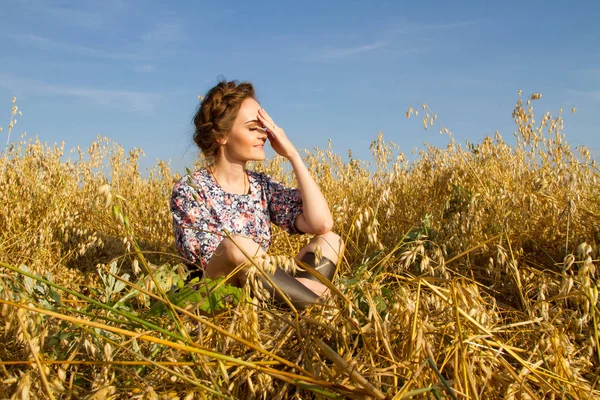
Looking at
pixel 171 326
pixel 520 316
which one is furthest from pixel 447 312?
pixel 171 326

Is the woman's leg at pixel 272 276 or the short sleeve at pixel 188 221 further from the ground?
the short sleeve at pixel 188 221

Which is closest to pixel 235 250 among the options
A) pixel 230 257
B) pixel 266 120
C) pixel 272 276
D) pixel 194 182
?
pixel 230 257

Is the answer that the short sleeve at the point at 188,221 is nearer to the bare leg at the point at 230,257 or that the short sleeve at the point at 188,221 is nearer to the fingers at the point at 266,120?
the bare leg at the point at 230,257

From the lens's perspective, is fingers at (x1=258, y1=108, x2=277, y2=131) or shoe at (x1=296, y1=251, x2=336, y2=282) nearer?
shoe at (x1=296, y1=251, x2=336, y2=282)

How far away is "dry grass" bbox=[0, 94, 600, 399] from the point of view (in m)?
1.20

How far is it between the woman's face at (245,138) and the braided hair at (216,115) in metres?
0.04

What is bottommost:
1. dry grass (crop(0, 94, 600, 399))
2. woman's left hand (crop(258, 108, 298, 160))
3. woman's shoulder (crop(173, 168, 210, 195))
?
dry grass (crop(0, 94, 600, 399))

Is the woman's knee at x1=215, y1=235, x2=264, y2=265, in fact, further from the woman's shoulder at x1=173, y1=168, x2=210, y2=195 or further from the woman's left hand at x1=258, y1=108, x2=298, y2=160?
the woman's left hand at x1=258, y1=108, x2=298, y2=160

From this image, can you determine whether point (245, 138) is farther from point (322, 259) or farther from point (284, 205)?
point (322, 259)

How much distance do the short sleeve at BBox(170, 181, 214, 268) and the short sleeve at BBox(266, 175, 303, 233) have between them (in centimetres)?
45

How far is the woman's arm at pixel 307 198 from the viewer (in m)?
2.85

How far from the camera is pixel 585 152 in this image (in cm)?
307

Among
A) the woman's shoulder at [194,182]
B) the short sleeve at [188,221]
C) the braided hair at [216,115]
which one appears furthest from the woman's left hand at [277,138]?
the short sleeve at [188,221]

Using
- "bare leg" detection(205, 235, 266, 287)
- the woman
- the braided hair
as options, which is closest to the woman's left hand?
the woman
